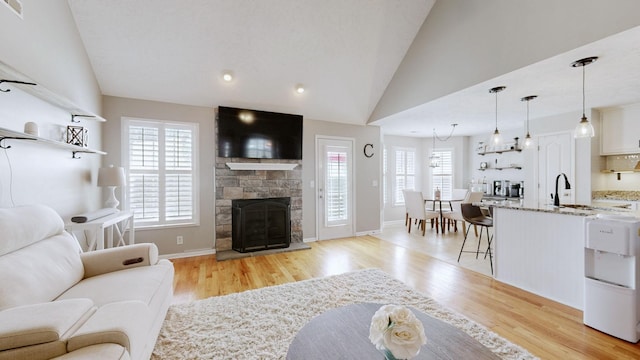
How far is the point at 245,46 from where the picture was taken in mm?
3480

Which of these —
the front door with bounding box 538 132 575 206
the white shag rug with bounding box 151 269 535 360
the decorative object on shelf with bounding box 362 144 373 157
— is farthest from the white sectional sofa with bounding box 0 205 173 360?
the front door with bounding box 538 132 575 206

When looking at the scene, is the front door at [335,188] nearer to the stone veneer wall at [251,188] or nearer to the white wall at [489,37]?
the stone veneer wall at [251,188]

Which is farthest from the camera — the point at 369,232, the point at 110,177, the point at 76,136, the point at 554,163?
the point at 369,232

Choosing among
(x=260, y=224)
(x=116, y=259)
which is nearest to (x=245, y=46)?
(x=260, y=224)

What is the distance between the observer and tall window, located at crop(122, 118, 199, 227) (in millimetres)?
3785

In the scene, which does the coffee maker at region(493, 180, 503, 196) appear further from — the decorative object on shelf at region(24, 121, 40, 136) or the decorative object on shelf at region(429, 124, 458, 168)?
the decorative object on shelf at region(24, 121, 40, 136)

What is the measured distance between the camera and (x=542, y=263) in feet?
9.03

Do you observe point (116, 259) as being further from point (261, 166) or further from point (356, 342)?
point (261, 166)

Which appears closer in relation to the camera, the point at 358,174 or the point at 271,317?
the point at 271,317

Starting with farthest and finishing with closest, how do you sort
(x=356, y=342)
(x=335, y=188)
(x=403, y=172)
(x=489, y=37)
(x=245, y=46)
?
(x=403, y=172) < (x=335, y=188) < (x=245, y=46) < (x=489, y=37) < (x=356, y=342)

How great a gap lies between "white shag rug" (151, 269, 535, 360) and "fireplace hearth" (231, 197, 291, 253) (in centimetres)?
158

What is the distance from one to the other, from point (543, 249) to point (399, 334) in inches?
108

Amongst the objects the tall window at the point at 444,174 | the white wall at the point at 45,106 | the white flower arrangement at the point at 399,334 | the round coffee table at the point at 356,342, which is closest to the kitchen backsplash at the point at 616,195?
the tall window at the point at 444,174

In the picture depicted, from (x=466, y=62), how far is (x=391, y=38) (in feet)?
3.96
